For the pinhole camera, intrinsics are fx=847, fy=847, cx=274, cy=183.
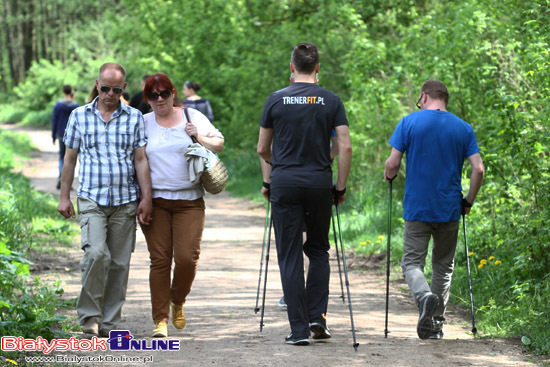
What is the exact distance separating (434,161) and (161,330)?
249 centimetres

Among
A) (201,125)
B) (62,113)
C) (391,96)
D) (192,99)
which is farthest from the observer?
(62,113)

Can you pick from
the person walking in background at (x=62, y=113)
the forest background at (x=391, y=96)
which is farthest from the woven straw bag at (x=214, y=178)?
the person walking in background at (x=62, y=113)

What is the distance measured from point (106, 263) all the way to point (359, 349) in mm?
2036

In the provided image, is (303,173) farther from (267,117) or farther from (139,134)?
(139,134)

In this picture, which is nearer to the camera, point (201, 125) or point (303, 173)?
point (303, 173)

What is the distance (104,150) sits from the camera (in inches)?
257

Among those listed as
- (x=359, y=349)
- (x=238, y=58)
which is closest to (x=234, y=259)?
(x=359, y=349)

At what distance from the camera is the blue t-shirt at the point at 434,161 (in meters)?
6.51

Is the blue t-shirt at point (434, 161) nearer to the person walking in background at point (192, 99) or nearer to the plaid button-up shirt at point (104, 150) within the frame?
the plaid button-up shirt at point (104, 150)

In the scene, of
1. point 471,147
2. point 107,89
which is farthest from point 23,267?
point 471,147

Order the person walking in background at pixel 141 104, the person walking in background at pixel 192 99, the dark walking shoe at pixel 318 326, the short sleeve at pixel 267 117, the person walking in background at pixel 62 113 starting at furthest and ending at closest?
the person walking in background at pixel 62 113 → the person walking in background at pixel 192 99 → the person walking in background at pixel 141 104 → the dark walking shoe at pixel 318 326 → the short sleeve at pixel 267 117

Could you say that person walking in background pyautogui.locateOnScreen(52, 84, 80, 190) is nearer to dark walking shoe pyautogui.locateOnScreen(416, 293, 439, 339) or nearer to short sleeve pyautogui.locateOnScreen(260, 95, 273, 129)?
short sleeve pyautogui.locateOnScreen(260, 95, 273, 129)

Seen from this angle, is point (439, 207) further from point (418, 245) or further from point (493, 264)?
point (493, 264)

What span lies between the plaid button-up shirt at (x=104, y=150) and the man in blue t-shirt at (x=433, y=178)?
204cm
